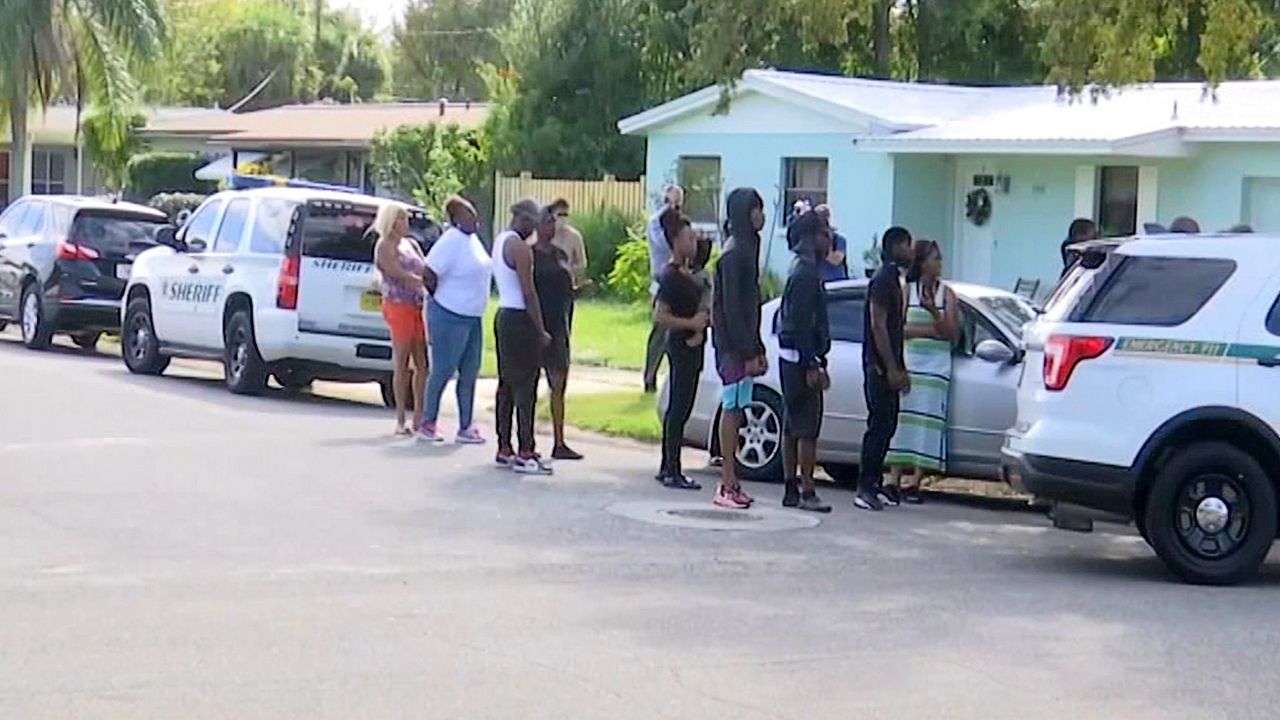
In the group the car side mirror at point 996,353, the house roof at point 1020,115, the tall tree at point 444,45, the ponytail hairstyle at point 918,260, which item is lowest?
the car side mirror at point 996,353

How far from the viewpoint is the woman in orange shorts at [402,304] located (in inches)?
635

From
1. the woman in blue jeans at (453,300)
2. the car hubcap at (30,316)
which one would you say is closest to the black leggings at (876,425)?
the woman in blue jeans at (453,300)

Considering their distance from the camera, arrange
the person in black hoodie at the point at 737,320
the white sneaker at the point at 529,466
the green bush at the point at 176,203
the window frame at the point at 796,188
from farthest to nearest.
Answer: the green bush at the point at 176,203 → the window frame at the point at 796,188 → the white sneaker at the point at 529,466 → the person in black hoodie at the point at 737,320

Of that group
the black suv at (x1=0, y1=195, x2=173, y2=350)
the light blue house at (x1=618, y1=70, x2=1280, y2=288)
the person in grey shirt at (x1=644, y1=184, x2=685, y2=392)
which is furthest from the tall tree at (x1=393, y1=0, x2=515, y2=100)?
the person in grey shirt at (x1=644, y1=184, x2=685, y2=392)

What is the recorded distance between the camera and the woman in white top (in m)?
14.3

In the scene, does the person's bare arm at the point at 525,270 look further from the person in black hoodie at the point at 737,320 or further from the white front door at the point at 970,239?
the white front door at the point at 970,239

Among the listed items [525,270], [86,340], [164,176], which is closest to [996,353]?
[525,270]

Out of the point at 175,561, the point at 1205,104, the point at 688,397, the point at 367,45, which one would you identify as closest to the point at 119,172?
the point at 1205,104

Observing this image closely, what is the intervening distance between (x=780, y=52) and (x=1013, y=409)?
84.1 ft

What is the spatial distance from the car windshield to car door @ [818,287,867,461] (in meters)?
0.82

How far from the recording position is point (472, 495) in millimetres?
13047

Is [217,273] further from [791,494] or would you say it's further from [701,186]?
[701,186]

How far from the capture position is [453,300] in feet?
51.3

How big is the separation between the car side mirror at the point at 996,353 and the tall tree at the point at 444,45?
2730 inches
